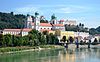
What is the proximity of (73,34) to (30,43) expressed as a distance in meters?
27.7

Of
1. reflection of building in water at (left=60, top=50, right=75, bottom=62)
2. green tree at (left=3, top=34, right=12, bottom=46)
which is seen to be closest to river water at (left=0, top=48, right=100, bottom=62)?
reflection of building in water at (left=60, top=50, right=75, bottom=62)

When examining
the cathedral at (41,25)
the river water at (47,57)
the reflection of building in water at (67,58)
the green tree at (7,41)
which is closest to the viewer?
the river water at (47,57)

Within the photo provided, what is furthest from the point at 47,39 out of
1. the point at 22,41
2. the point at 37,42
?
the point at 22,41

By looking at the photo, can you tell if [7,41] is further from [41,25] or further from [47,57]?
[41,25]

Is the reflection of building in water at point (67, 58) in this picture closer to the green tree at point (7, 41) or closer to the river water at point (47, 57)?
the river water at point (47, 57)

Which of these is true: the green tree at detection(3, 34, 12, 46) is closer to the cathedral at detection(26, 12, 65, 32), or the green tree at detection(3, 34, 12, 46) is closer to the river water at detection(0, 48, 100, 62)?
the river water at detection(0, 48, 100, 62)

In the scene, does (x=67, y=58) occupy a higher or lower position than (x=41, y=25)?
lower

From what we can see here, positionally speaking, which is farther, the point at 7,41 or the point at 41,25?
the point at 41,25

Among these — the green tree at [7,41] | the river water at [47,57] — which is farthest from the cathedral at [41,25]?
the river water at [47,57]

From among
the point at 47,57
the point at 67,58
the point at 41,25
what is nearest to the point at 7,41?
the point at 47,57

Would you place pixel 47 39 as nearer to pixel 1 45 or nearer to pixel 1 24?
pixel 1 45

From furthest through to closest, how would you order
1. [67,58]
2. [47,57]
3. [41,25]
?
1. [41,25]
2. [47,57]
3. [67,58]

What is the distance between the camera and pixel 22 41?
132 feet

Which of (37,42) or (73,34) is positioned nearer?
(37,42)
